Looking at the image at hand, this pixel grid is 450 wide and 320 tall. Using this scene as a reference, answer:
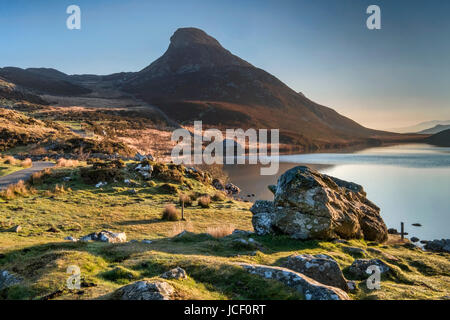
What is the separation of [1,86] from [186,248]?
11887 centimetres

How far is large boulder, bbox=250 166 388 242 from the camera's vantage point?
13.0 metres

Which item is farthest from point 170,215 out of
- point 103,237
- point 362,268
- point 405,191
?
point 405,191

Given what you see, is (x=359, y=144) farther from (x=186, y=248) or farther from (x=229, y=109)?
(x=186, y=248)

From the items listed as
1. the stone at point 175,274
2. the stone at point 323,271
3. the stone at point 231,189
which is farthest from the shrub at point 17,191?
the stone at point 231,189

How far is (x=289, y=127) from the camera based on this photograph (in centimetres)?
15162

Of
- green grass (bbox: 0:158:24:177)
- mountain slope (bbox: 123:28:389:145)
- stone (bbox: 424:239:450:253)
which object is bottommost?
stone (bbox: 424:239:450:253)

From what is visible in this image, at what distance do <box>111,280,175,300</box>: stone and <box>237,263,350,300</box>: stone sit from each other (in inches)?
97.0

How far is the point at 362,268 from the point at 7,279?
10589mm

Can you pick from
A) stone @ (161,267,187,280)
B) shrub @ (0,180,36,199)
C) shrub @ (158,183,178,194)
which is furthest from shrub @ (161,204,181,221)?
stone @ (161,267,187,280)

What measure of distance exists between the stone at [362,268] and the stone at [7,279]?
32.2 ft

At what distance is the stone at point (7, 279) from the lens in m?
7.27

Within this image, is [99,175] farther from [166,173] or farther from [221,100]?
[221,100]

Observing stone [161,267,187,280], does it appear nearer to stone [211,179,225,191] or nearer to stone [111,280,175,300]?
stone [111,280,175,300]

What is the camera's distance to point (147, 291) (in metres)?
5.51
